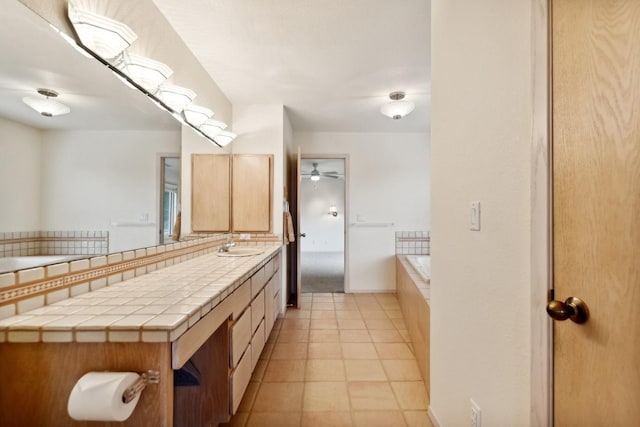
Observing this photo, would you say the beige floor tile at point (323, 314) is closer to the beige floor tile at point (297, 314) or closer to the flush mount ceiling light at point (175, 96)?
the beige floor tile at point (297, 314)

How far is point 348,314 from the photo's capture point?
3070 millimetres

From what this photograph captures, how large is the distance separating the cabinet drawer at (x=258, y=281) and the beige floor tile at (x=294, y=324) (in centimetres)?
81

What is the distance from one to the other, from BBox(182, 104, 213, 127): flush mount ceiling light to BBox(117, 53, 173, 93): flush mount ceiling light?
0.46 meters

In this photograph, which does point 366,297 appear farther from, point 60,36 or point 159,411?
point 60,36

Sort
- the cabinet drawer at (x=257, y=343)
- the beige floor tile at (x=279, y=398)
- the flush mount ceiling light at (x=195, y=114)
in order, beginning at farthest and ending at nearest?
1. the flush mount ceiling light at (x=195, y=114)
2. the cabinet drawer at (x=257, y=343)
3. the beige floor tile at (x=279, y=398)

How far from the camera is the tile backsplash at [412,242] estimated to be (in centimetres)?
394

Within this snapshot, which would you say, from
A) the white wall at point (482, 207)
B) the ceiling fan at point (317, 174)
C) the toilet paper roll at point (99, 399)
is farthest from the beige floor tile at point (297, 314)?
the ceiling fan at point (317, 174)

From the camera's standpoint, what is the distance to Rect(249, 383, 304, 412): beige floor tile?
158 centimetres

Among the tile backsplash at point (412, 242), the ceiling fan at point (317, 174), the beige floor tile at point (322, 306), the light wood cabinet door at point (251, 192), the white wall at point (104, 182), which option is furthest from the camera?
the ceiling fan at point (317, 174)

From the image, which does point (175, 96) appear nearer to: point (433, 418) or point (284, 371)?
point (284, 371)

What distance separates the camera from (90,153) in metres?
1.38

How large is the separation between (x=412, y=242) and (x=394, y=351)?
79.2 inches

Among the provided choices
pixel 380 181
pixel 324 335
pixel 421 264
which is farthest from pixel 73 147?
pixel 380 181

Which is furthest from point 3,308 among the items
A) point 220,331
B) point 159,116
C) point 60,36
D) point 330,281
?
point 330,281
